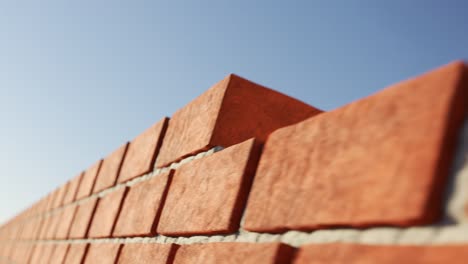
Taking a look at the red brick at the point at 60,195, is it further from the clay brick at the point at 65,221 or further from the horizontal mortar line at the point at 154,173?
the horizontal mortar line at the point at 154,173

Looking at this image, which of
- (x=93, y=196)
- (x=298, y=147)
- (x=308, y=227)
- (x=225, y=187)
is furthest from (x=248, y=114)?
(x=93, y=196)

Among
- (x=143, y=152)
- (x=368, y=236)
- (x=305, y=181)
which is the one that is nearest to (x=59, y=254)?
(x=143, y=152)

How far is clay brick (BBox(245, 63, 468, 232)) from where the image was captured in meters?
0.45

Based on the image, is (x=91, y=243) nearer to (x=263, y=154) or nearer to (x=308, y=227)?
(x=263, y=154)

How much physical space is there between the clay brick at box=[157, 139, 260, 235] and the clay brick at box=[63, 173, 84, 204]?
1600mm

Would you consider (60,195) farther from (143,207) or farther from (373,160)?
(373,160)

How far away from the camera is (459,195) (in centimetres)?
43

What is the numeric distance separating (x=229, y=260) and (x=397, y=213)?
357 mm

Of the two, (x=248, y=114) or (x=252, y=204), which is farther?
(x=248, y=114)

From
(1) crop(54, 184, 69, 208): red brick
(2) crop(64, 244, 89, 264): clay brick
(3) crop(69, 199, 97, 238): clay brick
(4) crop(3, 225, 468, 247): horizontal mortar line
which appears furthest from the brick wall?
(1) crop(54, 184, 69, 208): red brick

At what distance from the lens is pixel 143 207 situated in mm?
1285

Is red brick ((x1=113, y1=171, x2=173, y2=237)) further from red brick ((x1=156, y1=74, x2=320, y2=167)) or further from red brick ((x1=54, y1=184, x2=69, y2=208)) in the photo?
red brick ((x1=54, y1=184, x2=69, y2=208))

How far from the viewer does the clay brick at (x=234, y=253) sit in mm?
630

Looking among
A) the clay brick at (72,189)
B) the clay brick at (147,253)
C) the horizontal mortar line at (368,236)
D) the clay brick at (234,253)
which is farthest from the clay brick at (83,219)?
the horizontal mortar line at (368,236)
